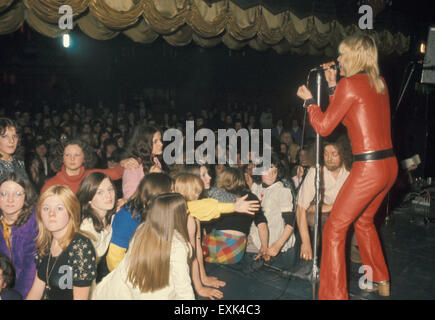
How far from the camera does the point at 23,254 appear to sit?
275 cm

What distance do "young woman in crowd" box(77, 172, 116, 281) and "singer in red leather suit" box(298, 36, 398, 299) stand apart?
1.81 meters

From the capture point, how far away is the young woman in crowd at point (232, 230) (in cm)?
383

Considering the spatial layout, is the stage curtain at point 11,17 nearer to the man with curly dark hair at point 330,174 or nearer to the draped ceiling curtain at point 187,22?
the draped ceiling curtain at point 187,22

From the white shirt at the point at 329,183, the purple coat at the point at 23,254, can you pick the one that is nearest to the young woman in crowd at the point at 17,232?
the purple coat at the point at 23,254

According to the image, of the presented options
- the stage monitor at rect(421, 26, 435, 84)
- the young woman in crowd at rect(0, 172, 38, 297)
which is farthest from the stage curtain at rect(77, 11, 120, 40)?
the stage monitor at rect(421, 26, 435, 84)

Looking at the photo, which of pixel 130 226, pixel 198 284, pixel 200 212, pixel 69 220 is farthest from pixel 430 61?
pixel 69 220

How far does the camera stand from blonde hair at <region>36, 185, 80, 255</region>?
2.44 m

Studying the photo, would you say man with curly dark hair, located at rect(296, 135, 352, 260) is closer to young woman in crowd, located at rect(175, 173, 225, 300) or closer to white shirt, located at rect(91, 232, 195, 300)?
young woman in crowd, located at rect(175, 173, 225, 300)

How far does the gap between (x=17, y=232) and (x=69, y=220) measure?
611 mm

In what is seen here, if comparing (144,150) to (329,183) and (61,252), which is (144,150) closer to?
(61,252)

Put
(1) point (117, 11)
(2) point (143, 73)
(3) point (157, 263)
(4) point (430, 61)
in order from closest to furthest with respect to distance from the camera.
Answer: (3) point (157, 263)
(1) point (117, 11)
(4) point (430, 61)
(2) point (143, 73)

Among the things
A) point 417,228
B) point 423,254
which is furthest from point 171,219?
point 417,228

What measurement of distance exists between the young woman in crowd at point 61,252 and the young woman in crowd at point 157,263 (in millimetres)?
Answer: 194

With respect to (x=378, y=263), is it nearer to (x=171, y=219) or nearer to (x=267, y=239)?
(x=267, y=239)
